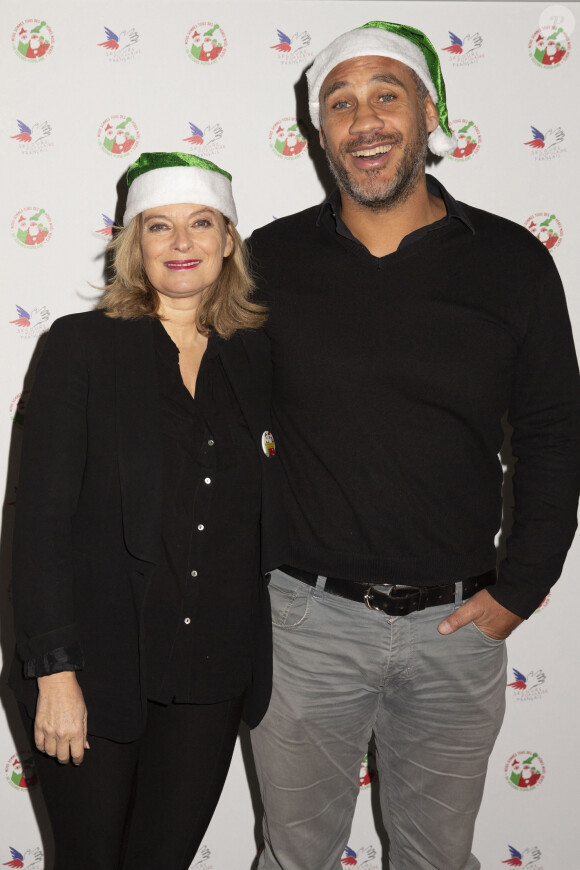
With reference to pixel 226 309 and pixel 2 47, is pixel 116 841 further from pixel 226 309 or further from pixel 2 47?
pixel 2 47

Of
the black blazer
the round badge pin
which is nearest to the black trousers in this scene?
the black blazer

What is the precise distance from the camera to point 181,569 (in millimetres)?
1706

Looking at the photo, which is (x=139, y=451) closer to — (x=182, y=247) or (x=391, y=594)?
(x=182, y=247)

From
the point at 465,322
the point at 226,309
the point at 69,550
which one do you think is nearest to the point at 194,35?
the point at 226,309

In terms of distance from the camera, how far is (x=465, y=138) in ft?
7.75

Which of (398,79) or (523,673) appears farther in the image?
(523,673)

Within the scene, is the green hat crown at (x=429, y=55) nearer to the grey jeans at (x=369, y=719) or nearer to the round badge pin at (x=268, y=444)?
the round badge pin at (x=268, y=444)

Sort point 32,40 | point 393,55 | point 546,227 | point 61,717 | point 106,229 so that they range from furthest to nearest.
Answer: point 546,227 < point 106,229 < point 32,40 < point 393,55 < point 61,717

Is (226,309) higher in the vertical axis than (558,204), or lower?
lower

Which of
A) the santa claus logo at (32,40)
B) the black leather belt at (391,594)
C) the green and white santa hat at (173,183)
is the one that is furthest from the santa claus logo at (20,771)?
the santa claus logo at (32,40)

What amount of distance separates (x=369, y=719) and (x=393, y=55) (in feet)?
5.20

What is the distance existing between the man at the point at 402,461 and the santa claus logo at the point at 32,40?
745 mm

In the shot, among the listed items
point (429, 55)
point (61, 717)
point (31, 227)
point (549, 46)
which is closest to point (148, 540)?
point (61, 717)

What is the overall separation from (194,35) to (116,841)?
1976 millimetres
